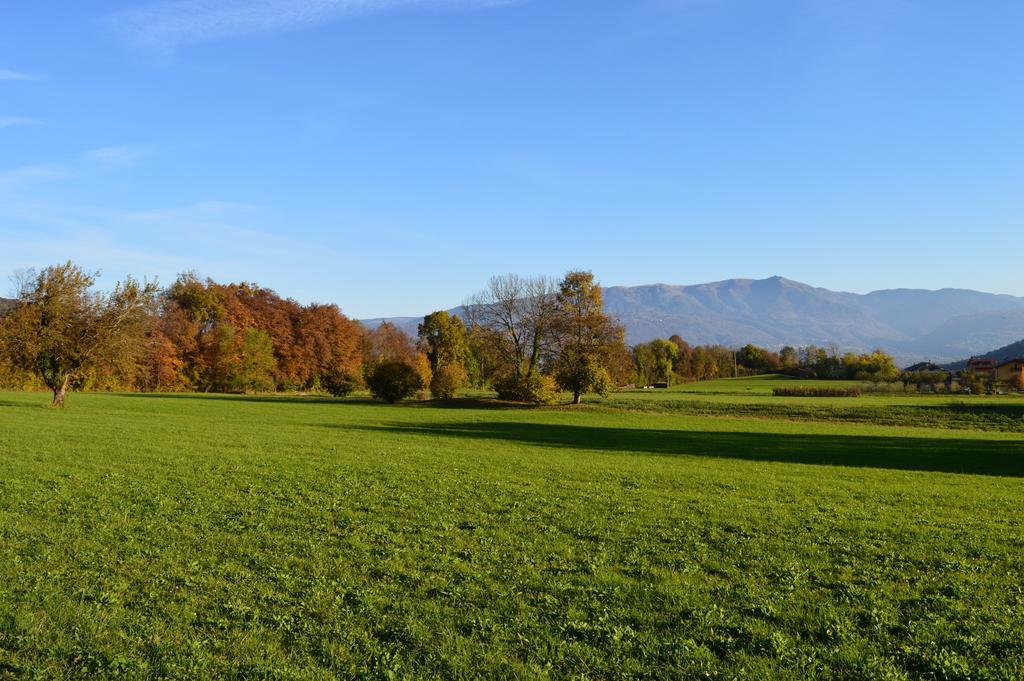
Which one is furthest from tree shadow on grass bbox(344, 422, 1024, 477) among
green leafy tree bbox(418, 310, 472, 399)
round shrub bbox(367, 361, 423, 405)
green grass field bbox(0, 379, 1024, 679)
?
green leafy tree bbox(418, 310, 472, 399)

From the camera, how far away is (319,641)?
22.3 feet

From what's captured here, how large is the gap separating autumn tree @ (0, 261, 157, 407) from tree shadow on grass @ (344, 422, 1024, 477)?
70.9 feet

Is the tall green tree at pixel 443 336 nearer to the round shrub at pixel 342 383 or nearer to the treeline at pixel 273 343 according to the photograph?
the treeline at pixel 273 343

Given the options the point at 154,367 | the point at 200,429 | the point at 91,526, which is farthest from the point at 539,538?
the point at 154,367

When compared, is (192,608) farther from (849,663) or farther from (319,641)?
(849,663)

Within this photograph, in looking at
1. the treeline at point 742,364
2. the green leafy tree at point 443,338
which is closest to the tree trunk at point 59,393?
the green leafy tree at point 443,338

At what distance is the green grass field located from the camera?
254 inches

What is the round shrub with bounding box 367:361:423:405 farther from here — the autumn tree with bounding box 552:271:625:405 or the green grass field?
the green grass field

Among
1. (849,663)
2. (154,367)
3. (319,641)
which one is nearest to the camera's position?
(849,663)

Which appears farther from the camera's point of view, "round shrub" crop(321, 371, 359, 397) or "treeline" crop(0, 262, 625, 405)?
"round shrub" crop(321, 371, 359, 397)

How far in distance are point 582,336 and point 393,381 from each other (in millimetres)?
18365

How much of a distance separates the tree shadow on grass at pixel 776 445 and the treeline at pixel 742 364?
75.0 m

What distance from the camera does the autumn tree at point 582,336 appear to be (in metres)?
60.9

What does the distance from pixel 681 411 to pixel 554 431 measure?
2606 centimetres
